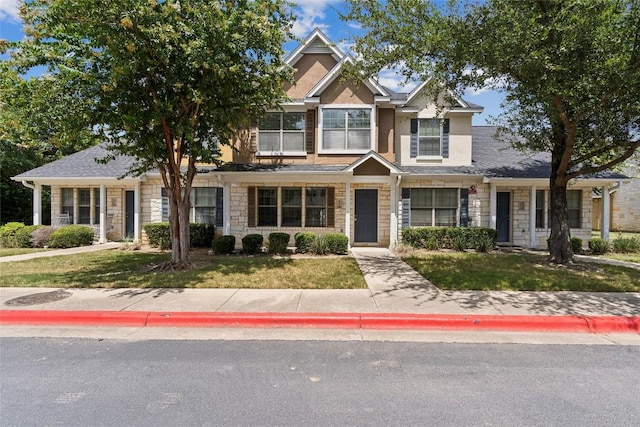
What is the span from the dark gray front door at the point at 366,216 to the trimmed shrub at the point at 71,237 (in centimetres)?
1080

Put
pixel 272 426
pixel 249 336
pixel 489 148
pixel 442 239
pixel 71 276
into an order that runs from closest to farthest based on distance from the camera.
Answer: pixel 272 426, pixel 249 336, pixel 71 276, pixel 442 239, pixel 489 148

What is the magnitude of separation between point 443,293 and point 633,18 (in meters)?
6.89

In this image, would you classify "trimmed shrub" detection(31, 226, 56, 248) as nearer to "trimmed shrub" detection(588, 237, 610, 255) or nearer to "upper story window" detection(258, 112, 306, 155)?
"upper story window" detection(258, 112, 306, 155)

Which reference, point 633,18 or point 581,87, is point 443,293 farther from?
point 633,18

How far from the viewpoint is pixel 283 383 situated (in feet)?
12.3

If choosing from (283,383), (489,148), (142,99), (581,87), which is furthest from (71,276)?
(489,148)

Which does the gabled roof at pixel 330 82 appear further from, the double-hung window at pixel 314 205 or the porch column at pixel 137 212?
the porch column at pixel 137 212

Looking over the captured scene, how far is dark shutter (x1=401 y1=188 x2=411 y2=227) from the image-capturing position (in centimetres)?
1415

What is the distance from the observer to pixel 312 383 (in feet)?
12.4

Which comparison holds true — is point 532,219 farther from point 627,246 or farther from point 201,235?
point 201,235

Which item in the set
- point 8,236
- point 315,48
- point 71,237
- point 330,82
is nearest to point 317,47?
point 315,48

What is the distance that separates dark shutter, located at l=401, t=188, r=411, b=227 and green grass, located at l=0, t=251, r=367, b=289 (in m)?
3.82

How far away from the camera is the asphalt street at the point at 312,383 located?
316cm

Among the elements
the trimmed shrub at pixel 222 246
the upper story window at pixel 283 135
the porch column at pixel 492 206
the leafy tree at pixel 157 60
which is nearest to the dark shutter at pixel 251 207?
the upper story window at pixel 283 135
